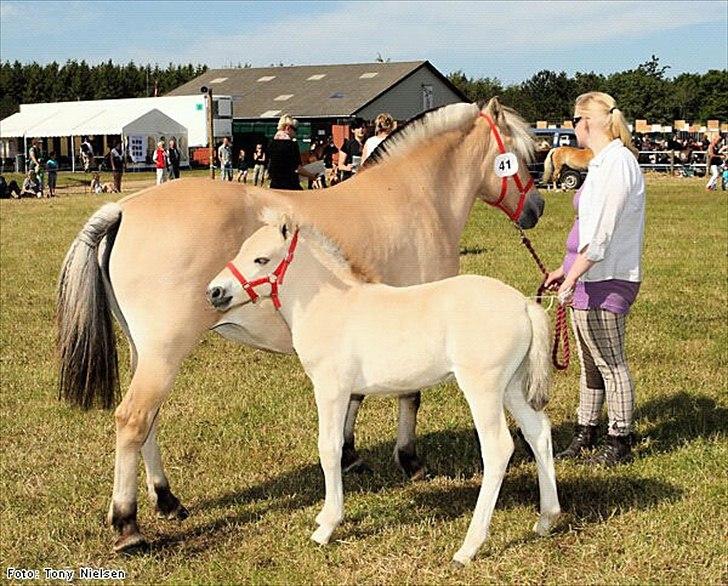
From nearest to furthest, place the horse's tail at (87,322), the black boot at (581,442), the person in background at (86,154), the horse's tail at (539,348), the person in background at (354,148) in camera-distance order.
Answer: the horse's tail at (539,348) < the horse's tail at (87,322) < the black boot at (581,442) < the person in background at (354,148) < the person in background at (86,154)

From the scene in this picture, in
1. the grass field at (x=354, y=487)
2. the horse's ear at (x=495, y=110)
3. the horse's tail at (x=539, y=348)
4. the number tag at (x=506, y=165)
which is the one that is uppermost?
the horse's ear at (x=495, y=110)

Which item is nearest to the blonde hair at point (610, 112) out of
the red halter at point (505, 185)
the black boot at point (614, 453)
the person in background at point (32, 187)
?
the red halter at point (505, 185)

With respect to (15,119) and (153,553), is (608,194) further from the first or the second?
(15,119)

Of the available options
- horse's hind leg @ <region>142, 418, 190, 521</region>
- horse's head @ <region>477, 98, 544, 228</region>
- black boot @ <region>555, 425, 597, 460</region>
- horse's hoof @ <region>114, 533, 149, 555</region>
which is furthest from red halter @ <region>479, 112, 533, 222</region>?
horse's hoof @ <region>114, 533, 149, 555</region>

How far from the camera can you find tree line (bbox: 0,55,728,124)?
7625 centimetres

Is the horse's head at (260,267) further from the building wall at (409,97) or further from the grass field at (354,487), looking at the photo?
the building wall at (409,97)

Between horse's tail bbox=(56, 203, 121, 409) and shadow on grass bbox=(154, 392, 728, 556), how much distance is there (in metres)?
0.96

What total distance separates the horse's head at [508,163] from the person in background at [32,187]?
29916 mm

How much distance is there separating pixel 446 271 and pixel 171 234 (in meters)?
1.76

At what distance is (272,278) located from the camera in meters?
4.06

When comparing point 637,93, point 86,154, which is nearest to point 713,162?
point 86,154

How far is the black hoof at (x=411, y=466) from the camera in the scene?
18.3ft

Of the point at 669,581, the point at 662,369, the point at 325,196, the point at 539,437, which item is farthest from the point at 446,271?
the point at 662,369

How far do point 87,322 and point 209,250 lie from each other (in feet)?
2.85
